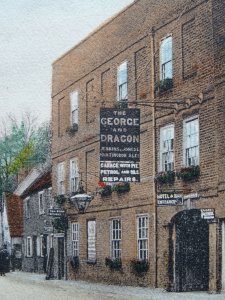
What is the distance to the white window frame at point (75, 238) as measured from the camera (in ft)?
109

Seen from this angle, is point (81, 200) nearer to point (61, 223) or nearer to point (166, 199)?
point (61, 223)

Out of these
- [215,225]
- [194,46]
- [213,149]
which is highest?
[194,46]

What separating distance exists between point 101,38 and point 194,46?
28.4ft

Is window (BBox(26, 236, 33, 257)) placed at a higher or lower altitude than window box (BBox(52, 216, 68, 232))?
lower

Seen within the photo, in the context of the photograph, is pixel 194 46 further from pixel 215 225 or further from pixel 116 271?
pixel 116 271

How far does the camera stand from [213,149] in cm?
2184

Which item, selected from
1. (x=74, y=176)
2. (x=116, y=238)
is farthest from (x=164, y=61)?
(x=74, y=176)

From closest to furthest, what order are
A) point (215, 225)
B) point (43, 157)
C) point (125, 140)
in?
point (215, 225) → point (125, 140) → point (43, 157)

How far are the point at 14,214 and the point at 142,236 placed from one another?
3281 cm

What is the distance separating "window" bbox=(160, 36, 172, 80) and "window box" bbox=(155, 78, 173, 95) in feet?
0.98

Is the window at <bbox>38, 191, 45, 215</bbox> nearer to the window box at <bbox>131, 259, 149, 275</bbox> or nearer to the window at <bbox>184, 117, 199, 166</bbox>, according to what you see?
the window box at <bbox>131, 259, 149, 275</bbox>

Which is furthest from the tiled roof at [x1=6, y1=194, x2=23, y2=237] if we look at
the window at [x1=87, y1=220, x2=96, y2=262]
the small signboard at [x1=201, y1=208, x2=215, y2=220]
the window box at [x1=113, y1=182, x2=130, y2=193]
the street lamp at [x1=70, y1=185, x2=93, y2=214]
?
the small signboard at [x1=201, y1=208, x2=215, y2=220]

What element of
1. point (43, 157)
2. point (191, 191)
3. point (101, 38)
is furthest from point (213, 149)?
point (43, 157)

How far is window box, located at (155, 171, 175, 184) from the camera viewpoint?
941 inches
